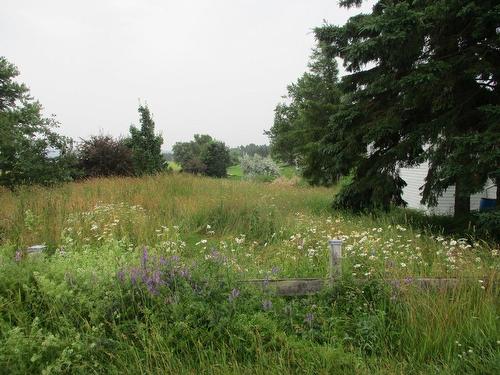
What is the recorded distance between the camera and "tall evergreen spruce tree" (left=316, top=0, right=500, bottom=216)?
5.98 metres

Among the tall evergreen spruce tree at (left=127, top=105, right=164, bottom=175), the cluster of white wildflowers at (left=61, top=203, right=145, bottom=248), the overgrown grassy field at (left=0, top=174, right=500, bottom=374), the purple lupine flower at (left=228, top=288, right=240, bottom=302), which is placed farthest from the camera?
the tall evergreen spruce tree at (left=127, top=105, right=164, bottom=175)

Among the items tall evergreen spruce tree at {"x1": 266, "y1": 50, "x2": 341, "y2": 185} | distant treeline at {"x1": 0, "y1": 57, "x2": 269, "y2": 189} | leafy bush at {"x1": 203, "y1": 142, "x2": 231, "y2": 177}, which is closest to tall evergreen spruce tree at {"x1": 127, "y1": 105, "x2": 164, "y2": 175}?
distant treeline at {"x1": 0, "y1": 57, "x2": 269, "y2": 189}

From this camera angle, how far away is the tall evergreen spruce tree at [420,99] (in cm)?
598

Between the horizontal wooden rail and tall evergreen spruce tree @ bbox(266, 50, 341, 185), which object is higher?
tall evergreen spruce tree @ bbox(266, 50, 341, 185)

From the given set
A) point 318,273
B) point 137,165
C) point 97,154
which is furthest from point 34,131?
point 318,273

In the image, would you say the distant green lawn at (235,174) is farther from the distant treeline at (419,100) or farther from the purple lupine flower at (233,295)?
the purple lupine flower at (233,295)

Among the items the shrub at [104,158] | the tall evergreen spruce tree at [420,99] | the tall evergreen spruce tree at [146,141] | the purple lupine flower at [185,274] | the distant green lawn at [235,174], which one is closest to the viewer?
the purple lupine flower at [185,274]

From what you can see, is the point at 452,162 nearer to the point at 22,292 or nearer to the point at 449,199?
the point at 22,292

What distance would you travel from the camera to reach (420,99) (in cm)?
737

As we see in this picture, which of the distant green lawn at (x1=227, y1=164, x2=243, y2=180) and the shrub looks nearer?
the shrub

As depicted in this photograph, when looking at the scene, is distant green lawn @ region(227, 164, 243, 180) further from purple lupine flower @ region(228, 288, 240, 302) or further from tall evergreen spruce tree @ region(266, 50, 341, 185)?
purple lupine flower @ region(228, 288, 240, 302)

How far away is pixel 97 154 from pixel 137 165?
2.04 meters

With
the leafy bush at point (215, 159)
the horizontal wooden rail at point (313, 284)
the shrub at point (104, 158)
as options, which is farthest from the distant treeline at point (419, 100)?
the leafy bush at point (215, 159)

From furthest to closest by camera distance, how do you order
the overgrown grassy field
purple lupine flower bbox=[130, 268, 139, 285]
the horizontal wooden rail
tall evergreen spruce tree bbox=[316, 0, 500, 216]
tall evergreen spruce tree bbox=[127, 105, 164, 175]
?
tall evergreen spruce tree bbox=[127, 105, 164, 175] → tall evergreen spruce tree bbox=[316, 0, 500, 216] → the horizontal wooden rail → purple lupine flower bbox=[130, 268, 139, 285] → the overgrown grassy field
